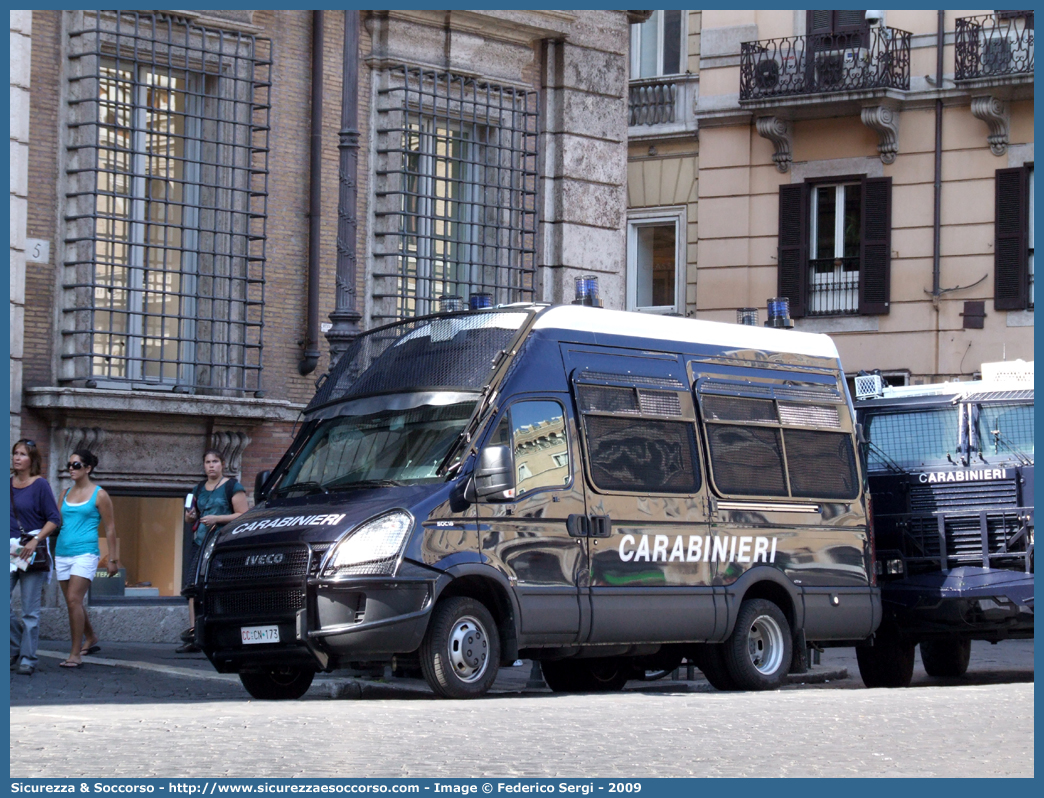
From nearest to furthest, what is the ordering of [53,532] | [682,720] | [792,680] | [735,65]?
[682,720] < [53,532] < [792,680] < [735,65]

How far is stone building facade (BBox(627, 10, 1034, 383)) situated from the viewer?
28.5 metres

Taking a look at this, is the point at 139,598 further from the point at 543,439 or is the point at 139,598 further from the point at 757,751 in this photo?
the point at 757,751

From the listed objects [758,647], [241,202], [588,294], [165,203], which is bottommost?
[758,647]

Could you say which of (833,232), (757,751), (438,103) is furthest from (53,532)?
A: (833,232)

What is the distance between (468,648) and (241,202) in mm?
7657

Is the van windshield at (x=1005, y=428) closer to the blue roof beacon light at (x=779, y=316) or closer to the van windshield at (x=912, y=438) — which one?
the van windshield at (x=912, y=438)

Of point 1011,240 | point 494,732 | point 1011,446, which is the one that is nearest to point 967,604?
point 1011,446

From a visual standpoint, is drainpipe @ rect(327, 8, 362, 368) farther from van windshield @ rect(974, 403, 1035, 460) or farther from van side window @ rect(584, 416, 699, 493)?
van windshield @ rect(974, 403, 1035, 460)

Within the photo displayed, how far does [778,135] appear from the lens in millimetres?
30141

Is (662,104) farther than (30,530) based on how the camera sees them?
Yes

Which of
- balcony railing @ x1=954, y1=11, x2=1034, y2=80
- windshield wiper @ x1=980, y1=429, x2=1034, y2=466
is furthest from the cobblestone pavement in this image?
balcony railing @ x1=954, y1=11, x2=1034, y2=80

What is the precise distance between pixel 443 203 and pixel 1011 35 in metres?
12.4

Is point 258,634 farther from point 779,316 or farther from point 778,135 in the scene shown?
point 778,135

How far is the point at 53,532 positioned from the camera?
531 inches
